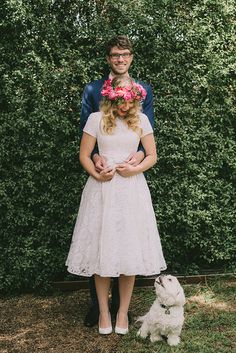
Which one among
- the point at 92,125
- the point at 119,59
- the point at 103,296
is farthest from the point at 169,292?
Result: the point at 119,59

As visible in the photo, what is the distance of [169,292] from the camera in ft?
12.3

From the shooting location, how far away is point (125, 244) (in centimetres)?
391

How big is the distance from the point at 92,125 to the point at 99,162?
0.30 metres

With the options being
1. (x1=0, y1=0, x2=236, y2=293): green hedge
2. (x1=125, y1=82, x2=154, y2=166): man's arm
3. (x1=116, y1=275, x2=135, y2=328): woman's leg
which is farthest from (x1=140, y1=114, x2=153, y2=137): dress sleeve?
(x1=116, y1=275, x2=135, y2=328): woman's leg

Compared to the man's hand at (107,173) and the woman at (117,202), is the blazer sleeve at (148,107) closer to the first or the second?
the woman at (117,202)

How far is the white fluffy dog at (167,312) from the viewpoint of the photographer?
3779 mm

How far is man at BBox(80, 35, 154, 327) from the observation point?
3982 millimetres

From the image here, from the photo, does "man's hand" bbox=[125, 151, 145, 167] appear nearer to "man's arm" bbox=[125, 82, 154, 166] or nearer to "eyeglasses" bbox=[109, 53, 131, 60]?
"man's arm" bbox=[125, 82, 154, 166]

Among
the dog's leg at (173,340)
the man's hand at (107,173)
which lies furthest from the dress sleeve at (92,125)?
the dog's leg at (173,340)

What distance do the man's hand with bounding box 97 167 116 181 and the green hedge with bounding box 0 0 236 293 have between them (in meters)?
1.11

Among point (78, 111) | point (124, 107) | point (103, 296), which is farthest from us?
point (78, 111)

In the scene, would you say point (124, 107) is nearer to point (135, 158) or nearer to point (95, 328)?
point (135, 158)

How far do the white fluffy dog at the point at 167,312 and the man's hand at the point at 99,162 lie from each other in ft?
3.10

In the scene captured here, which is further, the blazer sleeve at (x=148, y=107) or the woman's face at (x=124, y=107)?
the blazer sleeve at (x=148, y=107)
